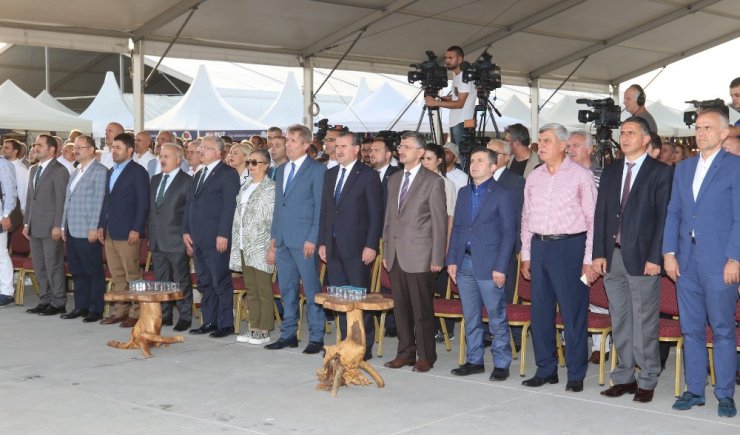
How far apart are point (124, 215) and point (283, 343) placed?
78.5 inches

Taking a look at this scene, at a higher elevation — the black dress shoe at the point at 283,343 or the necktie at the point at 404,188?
the necktie at the point at 404,188

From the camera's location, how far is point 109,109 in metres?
21.8

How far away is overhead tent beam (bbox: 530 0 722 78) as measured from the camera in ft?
50.2

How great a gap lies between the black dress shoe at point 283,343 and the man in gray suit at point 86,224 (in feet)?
7.10

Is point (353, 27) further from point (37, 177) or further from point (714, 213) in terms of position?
A: point (714, 213)

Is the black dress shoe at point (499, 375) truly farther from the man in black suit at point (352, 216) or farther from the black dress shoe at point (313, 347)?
the black dress shoe at point (313, 347)

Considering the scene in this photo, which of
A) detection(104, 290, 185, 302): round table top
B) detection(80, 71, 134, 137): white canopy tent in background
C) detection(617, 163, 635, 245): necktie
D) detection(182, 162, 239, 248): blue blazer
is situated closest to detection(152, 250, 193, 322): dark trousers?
detection(182, 162, 239, 248): blue blazer

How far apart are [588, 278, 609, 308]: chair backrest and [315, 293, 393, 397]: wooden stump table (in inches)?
53.8

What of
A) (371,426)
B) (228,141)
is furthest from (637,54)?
(371,426)

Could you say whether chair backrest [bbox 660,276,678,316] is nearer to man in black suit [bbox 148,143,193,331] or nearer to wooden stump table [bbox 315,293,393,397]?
wooden stump table [bbox 315,293,393,397]

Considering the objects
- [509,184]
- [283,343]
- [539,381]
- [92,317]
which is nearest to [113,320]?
[92,317]

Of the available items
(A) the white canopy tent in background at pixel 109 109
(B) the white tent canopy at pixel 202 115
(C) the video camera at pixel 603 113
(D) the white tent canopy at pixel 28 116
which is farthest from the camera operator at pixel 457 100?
(A) the white canopy tent in background at pixel 109 109

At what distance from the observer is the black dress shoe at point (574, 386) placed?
18.6 feet

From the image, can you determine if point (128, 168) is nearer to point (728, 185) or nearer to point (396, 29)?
point (728, 185)
